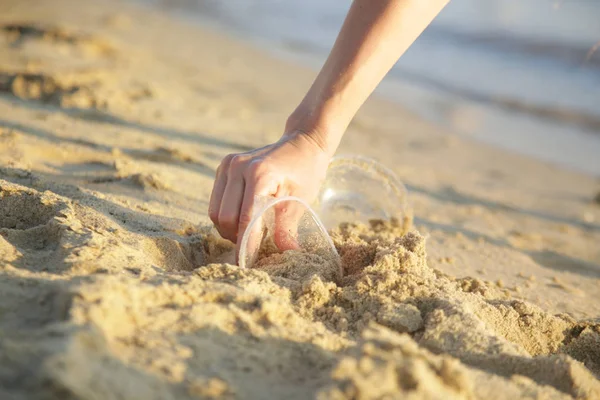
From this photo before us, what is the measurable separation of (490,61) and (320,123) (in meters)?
7.15

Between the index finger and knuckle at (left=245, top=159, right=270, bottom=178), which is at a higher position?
knuckle at (left=245, top=159, right=270, bottom=178)

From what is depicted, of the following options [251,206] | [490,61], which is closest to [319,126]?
[251,206]

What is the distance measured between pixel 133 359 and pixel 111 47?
5132mm

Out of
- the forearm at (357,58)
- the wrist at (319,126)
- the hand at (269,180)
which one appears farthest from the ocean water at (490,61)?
the hand at (269,180)

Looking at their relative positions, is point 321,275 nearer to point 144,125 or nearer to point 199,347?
point 199,347

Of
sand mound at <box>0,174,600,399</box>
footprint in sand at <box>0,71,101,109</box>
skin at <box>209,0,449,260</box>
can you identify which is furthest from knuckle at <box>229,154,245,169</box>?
footprint in sand at <box>0,71,101,109</box>

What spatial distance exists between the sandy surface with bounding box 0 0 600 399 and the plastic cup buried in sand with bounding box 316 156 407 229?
0.41 feet

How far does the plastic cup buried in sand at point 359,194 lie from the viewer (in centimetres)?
267

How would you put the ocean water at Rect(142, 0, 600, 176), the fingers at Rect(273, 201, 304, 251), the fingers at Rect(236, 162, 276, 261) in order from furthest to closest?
the ocean water at Rect(142, 0, 600, 176), the fingers at Rect(273, 201, 304, 251), the fingers at Rect(236, 162, 276, 261)

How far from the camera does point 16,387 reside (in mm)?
1081

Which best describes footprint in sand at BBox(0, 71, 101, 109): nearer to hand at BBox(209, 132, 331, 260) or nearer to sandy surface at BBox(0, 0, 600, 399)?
sandy surface at BBox(0, 0, 600, 399)

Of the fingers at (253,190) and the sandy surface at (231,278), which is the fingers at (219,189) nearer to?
the fingers at (253,190)

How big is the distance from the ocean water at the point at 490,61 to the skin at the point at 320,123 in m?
2.95

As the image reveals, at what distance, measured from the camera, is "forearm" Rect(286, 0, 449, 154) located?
1.95m
